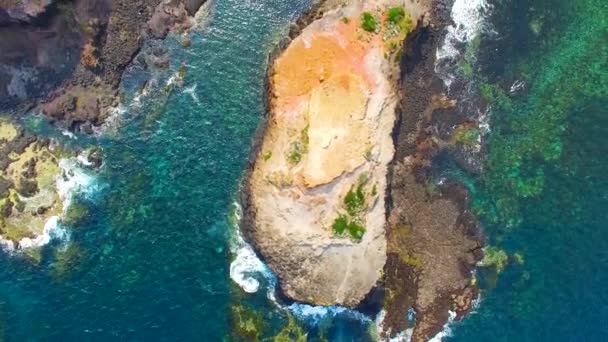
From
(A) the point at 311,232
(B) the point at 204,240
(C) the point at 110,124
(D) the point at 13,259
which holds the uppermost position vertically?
(C) the point at 110,124

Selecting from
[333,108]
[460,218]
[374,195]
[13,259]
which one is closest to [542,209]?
[460,218]

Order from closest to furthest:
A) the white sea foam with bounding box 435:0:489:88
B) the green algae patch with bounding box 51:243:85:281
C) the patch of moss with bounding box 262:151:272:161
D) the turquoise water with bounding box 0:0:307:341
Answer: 1. the turquoise water with bounding box 0:0:307:341
2. the green algae patch with bounding box 51:243:85:281
3. the patch of moss with bounding box 262:151:272:161
4. the white sea foam with bounding box 435:0:489:88

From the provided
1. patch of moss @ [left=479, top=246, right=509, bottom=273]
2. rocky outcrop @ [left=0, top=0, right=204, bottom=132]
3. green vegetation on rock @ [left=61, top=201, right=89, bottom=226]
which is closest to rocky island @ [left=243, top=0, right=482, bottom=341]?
patch of moss @ [left=479, top=246, right=509, bottom=273]

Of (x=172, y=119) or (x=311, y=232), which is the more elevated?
(x=172, y=119)

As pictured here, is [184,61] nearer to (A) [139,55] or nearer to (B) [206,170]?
(A) [139,55]

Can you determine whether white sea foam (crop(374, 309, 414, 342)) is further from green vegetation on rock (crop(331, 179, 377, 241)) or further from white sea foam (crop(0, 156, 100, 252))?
white sea foam (crop(0, 156, 100, 252))

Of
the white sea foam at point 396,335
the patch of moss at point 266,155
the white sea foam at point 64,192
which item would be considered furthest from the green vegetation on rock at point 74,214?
the white sea foam at point 396,335
